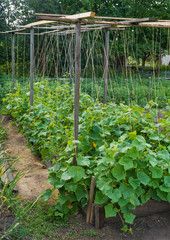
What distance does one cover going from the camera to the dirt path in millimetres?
3912

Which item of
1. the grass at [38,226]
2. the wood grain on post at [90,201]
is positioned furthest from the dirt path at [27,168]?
the wood grain on post at [90,201]

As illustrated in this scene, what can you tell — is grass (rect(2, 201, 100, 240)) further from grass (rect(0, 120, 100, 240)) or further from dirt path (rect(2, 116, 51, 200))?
dirt path (rect(2, 116, 51, 200))

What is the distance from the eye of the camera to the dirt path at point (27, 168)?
12.8 ft

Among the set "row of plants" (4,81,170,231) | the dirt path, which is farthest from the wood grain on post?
the dirt path

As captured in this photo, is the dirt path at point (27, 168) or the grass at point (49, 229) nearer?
the grass at point (49, 229)

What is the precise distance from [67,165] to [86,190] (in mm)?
322

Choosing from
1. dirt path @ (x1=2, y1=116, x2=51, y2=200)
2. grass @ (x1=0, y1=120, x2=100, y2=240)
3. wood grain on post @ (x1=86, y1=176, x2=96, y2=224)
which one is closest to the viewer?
grass @ (x1=0, y1=120, x2=100, y2=240)

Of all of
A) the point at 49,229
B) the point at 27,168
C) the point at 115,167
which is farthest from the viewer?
the point at 27,168

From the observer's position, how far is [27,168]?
468 cm

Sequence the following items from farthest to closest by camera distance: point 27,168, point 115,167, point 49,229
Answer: point 27,168 → point 49,229 → point 115,167

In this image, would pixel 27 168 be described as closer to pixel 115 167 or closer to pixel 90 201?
pixel 90 201

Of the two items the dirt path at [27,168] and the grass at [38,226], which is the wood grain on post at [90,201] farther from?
the dirt path at [27,168]

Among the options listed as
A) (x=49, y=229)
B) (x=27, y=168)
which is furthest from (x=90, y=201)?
(x=27, y=168)

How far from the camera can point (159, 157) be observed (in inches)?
116
